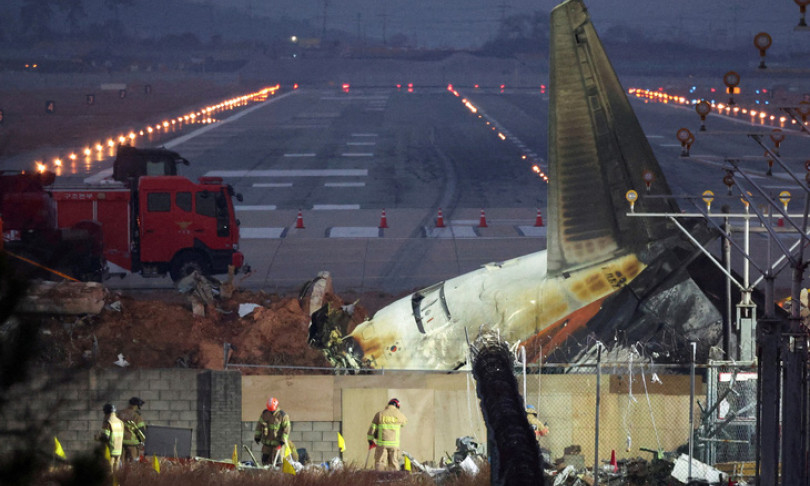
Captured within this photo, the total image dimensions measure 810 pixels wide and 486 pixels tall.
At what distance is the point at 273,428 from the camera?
18.0 metres

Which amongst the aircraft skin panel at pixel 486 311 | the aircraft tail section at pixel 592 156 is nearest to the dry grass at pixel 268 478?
the aircraft skin panel at pixel 486 311

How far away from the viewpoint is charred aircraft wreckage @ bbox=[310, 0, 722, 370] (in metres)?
18.2

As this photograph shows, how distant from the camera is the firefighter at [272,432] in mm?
17875

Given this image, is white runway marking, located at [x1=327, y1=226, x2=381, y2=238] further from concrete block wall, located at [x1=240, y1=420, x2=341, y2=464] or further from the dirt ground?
concrete block wall, located at [x1=240, y1=420, x2=341, y2=464]

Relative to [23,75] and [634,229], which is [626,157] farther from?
[23,75]

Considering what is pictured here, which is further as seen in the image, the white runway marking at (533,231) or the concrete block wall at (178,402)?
the white runway marking at (533,231)

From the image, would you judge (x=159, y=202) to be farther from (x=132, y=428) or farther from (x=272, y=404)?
(x=272, y=404)

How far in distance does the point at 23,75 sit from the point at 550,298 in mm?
151919

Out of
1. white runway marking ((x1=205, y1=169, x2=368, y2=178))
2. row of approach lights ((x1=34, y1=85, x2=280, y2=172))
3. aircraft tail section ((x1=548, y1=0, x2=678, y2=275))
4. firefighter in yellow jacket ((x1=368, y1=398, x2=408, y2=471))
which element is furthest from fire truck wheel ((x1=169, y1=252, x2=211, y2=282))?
white runway marking ((x1=205, y1=169, x2=368, y2=178))

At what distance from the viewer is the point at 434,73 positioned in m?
180

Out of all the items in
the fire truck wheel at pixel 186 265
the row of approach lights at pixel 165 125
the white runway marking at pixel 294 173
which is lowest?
the fire truck wheel at pixel 186 265

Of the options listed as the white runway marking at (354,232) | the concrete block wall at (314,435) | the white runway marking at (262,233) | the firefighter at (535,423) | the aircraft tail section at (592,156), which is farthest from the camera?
the white runway marking at (354,232)

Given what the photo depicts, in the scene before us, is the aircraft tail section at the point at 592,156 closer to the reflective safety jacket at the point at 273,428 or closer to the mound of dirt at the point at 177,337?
the reflective safety jacket at the point at 273,428

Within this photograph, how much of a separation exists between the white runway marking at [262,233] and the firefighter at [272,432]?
2203 cm
